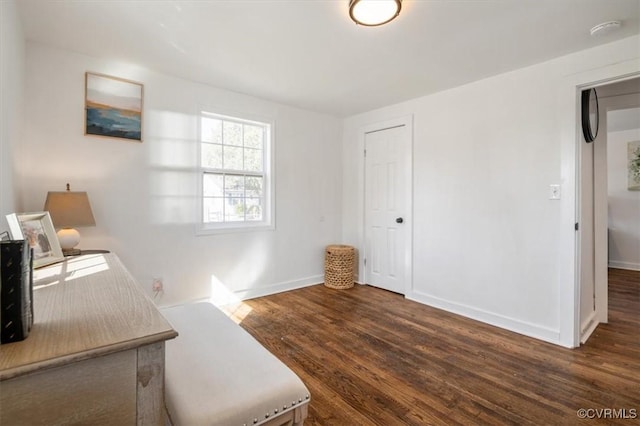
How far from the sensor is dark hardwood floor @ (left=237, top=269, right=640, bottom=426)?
1.66 metres

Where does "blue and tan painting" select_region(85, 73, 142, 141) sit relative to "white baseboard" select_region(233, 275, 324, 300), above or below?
above

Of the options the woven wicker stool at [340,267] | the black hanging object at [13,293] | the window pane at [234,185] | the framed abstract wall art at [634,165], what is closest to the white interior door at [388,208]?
the woven wicker stool at [340,267]

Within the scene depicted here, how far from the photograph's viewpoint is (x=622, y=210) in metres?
5.24

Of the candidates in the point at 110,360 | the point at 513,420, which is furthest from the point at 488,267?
the point at 110,360

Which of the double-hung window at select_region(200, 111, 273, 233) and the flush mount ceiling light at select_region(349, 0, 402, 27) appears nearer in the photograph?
the flush mount ceiling light at select_region(349, 0, 402, 27)

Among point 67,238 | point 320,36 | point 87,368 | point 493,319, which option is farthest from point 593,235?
point 67,238

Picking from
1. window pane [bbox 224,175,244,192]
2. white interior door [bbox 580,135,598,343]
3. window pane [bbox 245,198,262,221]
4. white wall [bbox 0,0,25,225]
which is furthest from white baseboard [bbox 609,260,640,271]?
white wall [bbox 0,0,25,225]

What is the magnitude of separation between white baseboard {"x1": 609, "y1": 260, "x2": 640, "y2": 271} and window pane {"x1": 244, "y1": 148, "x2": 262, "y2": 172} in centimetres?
618

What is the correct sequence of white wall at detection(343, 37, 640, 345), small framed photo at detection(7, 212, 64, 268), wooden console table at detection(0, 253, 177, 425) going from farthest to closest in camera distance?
white wall at detection(343, 37, 640, 345), small framed photo at detection(7, 212, 64, 268), wooden console table at detection(0, 253, 177, 425)

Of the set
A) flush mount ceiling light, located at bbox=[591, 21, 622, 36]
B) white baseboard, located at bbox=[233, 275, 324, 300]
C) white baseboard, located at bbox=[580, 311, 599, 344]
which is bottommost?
white baseboard, located at bbox=[580, 311, 599, 344]

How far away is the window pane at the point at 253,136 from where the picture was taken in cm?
358

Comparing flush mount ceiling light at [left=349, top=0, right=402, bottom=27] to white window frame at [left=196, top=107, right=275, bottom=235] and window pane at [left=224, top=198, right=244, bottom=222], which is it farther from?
window pane at [left=224, top=198, right=244, bottom=222]

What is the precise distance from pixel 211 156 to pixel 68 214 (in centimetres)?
142

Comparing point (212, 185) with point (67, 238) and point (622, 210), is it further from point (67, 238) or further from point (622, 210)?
point (622, 210)
